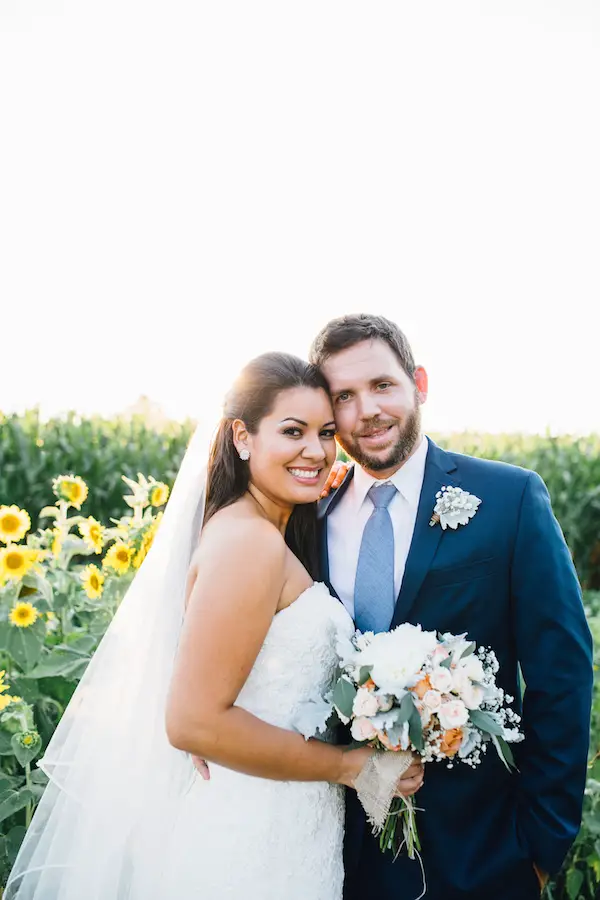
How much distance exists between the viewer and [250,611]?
245 cm

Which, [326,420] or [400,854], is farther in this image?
[326,420]

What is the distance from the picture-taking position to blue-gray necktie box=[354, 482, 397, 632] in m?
2.88

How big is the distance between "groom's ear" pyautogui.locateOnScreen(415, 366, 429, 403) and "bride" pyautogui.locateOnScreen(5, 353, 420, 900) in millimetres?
443

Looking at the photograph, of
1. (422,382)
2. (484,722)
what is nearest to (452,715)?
(484,722)

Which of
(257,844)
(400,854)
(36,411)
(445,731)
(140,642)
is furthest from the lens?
(36,411)

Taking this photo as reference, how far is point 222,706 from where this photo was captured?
2416 mm

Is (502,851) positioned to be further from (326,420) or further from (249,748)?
(326,420)

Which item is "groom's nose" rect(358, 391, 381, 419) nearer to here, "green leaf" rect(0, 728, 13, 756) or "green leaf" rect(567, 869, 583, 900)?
"green leaf" rect(0, 728, 13, 756)

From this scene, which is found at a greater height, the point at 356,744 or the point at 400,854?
the point at 356,744

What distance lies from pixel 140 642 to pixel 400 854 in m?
1.18

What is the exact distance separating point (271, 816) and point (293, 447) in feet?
4.06

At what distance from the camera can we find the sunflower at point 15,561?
150 inches

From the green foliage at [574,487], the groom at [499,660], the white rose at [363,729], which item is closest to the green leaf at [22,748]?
the groom at [499,660]

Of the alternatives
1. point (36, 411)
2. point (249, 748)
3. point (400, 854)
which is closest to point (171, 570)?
point (249, 748)
